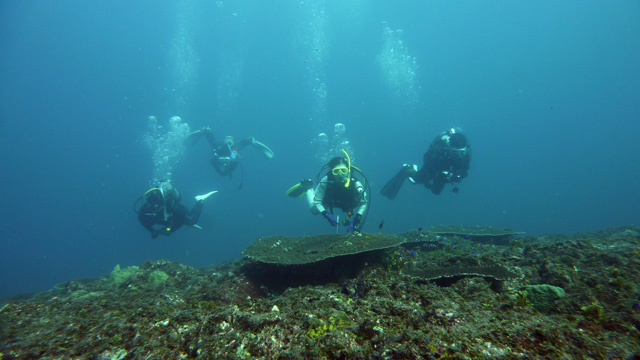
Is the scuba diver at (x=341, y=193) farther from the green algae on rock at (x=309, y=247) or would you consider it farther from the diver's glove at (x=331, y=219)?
the green algae on rock at (x=309, y=247)

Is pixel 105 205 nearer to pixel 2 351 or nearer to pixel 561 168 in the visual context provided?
pixel 2 351

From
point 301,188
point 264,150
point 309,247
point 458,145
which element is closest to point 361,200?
point 301,188

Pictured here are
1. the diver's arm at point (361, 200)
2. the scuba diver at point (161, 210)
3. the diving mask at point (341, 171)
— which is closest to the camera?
the diving mask at point (341, 171)

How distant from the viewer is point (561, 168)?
175750 millimetres

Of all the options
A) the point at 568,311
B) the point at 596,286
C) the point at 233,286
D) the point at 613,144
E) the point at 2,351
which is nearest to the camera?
the point at 2,351

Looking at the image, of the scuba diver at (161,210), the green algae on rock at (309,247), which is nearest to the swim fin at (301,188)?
the green algae on rock at (309,247)

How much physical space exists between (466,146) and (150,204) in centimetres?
1453

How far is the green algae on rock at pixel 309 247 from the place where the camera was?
4.55 metres

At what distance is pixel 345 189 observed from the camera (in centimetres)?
857

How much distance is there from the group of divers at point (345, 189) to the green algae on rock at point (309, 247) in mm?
1737

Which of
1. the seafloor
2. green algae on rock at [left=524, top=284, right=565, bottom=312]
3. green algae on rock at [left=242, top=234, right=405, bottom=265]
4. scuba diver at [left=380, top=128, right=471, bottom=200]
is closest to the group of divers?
scuba diver at [left=380, top=128, right=471, bottom=200]

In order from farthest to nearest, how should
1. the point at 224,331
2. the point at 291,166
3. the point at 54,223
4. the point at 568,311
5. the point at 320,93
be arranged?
the point at 320,93, the point at 54,223, the point at 291,166, the point at 568,311, the point at 224,331

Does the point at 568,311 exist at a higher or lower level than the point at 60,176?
lower

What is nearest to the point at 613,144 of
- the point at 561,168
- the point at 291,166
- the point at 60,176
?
the point at 561,168
